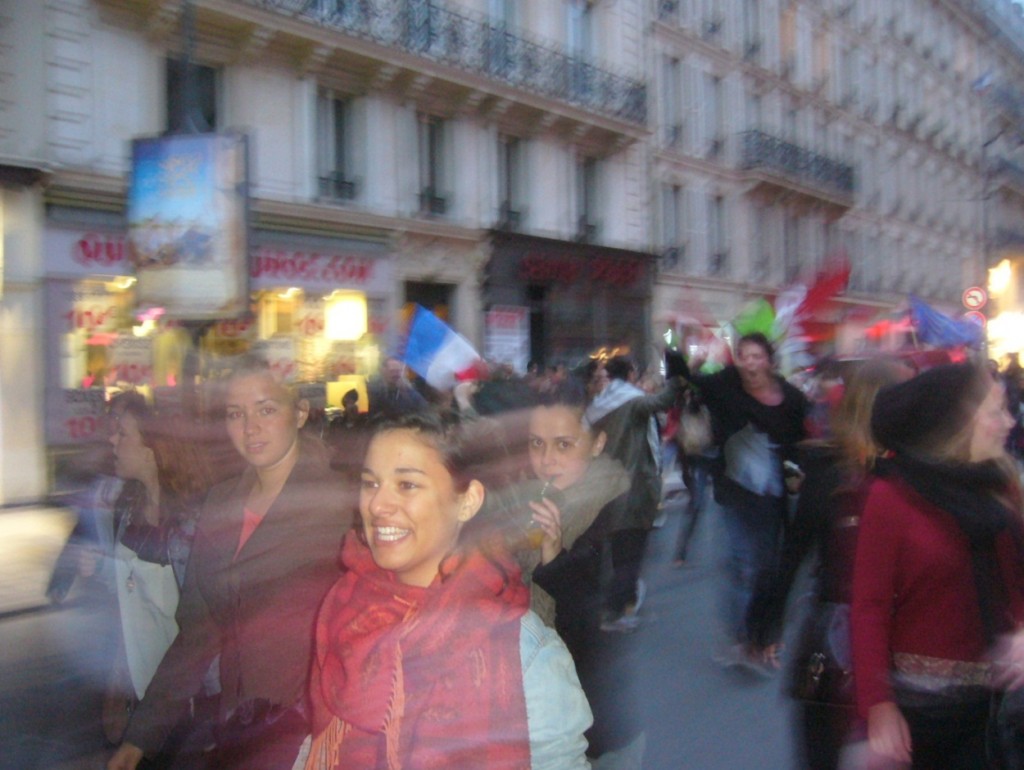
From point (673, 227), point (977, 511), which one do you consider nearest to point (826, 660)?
point (977, 511)

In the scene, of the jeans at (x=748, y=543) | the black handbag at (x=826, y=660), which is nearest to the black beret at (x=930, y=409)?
the black handbag at (x=826, y=660)

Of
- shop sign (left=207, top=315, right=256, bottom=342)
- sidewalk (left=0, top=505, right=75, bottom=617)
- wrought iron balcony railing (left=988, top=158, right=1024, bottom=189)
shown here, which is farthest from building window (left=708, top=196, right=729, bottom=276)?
wrought iron balcony railing (left=988, top=158, right=1024, bottom=189)

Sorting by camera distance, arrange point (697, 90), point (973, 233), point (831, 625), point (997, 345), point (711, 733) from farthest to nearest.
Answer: point (973, 233) < point (997, 345) < point (697, 90) < point (711, 733) < point (831, 625)

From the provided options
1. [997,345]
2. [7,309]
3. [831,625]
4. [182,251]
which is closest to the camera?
[831,625]

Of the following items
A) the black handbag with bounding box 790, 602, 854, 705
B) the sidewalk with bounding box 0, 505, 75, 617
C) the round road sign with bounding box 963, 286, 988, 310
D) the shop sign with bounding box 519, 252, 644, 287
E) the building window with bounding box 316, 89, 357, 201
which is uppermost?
the building window with bounding box 316, 89, 357, 201

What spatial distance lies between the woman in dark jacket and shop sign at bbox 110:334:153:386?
11209mm

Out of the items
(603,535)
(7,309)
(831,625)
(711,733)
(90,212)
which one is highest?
(90,212)

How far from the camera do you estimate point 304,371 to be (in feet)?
52.3

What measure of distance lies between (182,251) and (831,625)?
8.65 metres

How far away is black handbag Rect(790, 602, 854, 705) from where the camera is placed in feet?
9.29

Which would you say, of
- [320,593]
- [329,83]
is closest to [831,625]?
[320,593]

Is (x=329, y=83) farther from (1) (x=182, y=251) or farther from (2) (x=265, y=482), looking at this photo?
(2) (x=265, y=482)

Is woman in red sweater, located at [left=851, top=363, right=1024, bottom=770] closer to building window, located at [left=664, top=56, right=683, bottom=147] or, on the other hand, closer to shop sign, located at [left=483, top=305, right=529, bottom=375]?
shop sign, located at [left=483, top=305, right=529, bottom=375]

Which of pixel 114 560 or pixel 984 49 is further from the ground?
pixel 984 49
